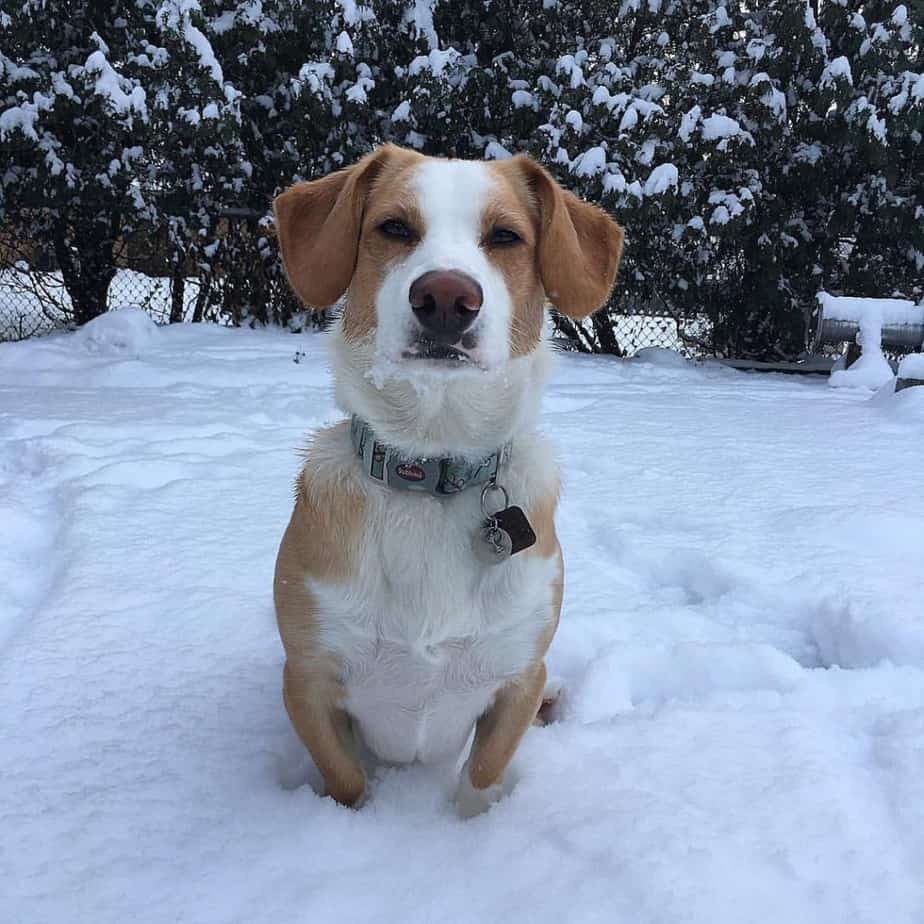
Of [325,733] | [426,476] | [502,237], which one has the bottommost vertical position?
[325,733]

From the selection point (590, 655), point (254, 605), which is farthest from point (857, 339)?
point (254, 605)

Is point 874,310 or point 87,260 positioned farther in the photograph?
point 87,260

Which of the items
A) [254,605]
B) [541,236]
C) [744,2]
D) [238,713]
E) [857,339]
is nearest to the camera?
[541,236]

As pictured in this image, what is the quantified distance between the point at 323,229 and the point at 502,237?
0.37 meters

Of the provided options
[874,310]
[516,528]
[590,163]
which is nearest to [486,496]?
[516,528]

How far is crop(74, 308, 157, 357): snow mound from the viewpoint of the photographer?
6.21m

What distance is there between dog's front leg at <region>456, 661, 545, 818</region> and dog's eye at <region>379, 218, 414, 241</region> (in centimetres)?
88

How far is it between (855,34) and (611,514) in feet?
19.5

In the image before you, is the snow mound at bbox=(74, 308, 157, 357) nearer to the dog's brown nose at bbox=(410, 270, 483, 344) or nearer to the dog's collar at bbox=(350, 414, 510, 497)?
the dog's collar at bbox=(350, 414, 510, 497)

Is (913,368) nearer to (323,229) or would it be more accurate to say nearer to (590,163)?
(590,163)

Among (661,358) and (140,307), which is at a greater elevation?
(140,307)

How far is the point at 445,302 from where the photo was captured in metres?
1.32

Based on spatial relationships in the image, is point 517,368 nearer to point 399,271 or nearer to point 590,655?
point 399,271

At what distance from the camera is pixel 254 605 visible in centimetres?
221
